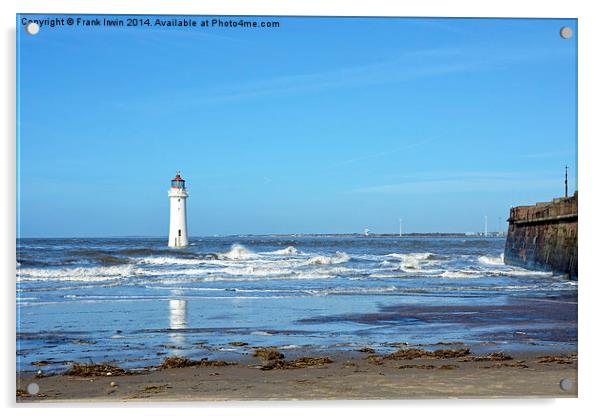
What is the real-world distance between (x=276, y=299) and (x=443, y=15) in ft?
7.68

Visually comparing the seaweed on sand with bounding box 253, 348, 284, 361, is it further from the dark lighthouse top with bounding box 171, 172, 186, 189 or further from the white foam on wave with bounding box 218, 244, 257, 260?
the dark lighthouse top with bounding box 171, 172, 186, 189

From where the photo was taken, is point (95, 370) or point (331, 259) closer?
point (95, 370)

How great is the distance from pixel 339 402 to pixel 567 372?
144cm

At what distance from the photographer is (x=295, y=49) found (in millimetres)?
4746

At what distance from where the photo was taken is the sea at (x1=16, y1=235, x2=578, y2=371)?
491cm

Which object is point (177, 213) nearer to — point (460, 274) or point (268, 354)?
point (268, 354)

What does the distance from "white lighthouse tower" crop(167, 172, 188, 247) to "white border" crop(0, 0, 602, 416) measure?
1.02m

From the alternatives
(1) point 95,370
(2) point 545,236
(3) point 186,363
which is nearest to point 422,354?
(2) point 545,236

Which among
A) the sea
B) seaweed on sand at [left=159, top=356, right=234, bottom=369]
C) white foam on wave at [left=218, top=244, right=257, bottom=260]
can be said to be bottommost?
seaweed on sand at [left=159, top=356, right=234, bottom=369]

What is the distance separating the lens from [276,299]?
5551mm

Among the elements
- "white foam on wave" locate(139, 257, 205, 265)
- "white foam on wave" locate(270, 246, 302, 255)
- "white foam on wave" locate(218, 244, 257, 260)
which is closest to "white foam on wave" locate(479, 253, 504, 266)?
"white foam on wave" locate(270, 246, 302, 255)

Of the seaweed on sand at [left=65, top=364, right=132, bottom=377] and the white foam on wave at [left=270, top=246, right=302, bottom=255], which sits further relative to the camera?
the white foam on wave at [left=270, top=246, right=302, bottom=255]
